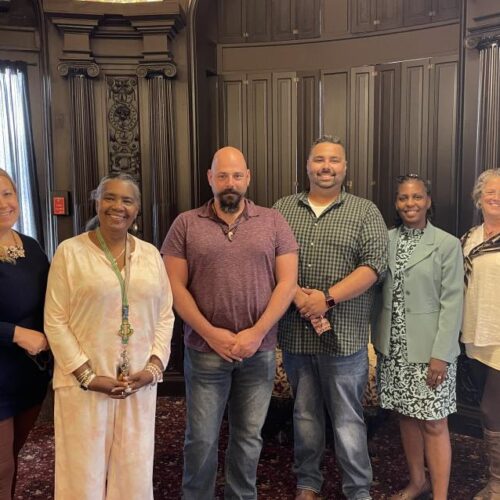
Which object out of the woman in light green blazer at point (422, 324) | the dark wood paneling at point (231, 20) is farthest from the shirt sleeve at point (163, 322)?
the dark wood paneling at point (231, 20)

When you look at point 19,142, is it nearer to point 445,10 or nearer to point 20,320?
point 20,320

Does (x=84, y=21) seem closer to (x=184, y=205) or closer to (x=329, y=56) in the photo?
(x=184, y=205)

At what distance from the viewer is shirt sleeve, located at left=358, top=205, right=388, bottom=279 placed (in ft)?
7.29

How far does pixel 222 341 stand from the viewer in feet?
6.66

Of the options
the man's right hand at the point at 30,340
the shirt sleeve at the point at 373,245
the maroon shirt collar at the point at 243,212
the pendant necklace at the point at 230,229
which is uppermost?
the maroon shirt collar at the point at 243,212

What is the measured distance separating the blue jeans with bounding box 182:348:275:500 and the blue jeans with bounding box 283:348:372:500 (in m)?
0.24

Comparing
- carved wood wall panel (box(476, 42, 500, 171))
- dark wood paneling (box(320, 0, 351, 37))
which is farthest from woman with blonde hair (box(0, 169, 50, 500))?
dark wood paneling (box(320, 0, 351, 37))

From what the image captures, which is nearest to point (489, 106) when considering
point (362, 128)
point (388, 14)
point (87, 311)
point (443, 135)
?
point (443, 135)

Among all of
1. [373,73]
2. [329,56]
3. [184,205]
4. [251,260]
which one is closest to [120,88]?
[184,205]

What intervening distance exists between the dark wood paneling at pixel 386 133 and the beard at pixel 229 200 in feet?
6.25

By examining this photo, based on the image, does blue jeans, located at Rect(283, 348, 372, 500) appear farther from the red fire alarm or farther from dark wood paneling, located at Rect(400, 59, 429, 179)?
the red fire alarm

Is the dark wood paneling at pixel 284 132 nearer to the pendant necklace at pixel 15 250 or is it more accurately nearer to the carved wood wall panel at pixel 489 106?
the carved wood wall panel at pixel 489 106

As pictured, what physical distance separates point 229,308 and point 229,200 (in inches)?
16.0

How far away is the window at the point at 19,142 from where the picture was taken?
11.8 feet
